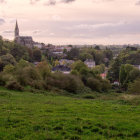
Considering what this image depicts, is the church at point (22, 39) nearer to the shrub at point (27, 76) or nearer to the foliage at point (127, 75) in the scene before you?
the foliage at point (127, 75)

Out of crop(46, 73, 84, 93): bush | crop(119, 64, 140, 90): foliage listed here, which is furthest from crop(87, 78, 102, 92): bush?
crop(119, 64, 140, 90): foliage

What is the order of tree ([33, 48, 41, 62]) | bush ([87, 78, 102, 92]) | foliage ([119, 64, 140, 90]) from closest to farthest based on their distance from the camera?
bush ([87, 78, 102, 92])
foliage ([119, 64, 140, 90])
tree ([33, 48, 41, 62])

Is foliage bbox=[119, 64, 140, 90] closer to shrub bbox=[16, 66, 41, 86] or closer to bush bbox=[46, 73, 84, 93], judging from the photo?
bush bbox=[46, 73, 84, 93]

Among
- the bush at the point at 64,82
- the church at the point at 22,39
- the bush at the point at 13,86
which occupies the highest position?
the church at the point at 22,39

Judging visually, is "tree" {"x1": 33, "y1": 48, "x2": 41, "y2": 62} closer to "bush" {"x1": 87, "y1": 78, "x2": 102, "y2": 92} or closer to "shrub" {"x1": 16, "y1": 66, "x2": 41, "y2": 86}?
"bush" {"x1": 87, "y1": 78, "x2": 102, "y2": 92}

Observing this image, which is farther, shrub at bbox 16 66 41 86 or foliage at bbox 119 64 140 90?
foliage at bbox 119 64 140 90

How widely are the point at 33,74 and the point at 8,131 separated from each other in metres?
24.4

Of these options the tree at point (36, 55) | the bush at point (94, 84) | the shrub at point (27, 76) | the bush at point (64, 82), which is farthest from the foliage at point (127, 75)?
the tree at point (36, 55)

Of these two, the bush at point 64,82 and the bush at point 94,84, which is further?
the bush at point 94,84

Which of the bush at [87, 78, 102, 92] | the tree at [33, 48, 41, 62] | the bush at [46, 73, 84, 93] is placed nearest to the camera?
the bush at [46, 73, 84, 93]

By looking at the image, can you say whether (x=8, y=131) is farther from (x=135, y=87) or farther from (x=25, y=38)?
(x=25, y=38)

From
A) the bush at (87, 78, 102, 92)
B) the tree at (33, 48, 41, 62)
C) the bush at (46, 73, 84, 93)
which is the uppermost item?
the tree at (33, 48, 41, 62)

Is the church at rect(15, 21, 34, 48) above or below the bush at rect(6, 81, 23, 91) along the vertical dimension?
above

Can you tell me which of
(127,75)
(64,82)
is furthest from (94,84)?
(127,75)
